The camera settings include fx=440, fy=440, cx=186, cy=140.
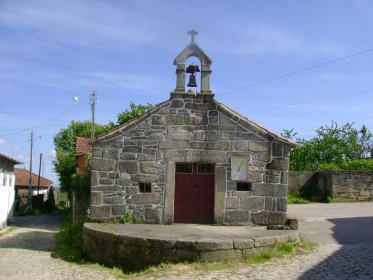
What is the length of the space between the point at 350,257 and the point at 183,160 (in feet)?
16.9

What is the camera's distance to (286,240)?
10039mm

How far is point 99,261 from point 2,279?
226 cm

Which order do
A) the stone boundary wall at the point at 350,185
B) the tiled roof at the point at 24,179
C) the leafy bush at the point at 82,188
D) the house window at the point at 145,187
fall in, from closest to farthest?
the house window at the point at 145,187 < the leafy bush at the point at 82,188 < the stone boundary wall at the point at 350,185 < the tiled roof at the point at 24,179

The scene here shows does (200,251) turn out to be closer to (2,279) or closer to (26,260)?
(2,279)

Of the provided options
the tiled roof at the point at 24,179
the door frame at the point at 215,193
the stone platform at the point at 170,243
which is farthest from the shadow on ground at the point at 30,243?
the tiled roof at the point at 24,179

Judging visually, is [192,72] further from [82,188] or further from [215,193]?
[82,188]

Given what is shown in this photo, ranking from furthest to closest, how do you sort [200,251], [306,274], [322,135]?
[322,135] < [200,251] < [306,274]

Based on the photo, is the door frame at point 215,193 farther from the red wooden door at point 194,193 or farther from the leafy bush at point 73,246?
the leafy bush at point 73,246

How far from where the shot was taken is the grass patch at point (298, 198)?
65.0 ft

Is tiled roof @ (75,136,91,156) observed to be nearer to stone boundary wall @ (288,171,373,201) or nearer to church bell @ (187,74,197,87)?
church bell @ (187,74,197,87)

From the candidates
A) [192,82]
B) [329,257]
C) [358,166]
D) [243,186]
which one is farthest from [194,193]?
Answer: [358,166]

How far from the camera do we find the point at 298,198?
20.3 meters

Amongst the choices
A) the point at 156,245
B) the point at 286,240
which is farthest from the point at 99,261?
the point at 286,240

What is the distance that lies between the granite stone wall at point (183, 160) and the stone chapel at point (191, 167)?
3 centimetres
